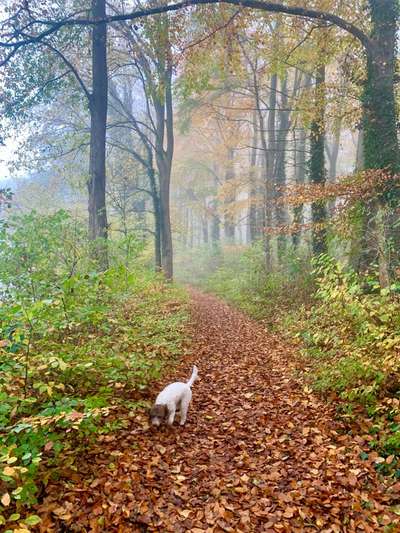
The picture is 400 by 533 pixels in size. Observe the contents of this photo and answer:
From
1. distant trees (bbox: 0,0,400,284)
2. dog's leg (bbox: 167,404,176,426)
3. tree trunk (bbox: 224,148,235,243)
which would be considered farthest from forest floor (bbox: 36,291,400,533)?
tree trunk (bbox: 224,148,235,243)

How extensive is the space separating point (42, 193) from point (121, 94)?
24.5 feet

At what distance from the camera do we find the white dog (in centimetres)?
407

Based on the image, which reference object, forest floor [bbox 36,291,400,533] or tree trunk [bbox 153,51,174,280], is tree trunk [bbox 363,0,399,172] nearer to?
forest floor [bbox 36,291,400,533]

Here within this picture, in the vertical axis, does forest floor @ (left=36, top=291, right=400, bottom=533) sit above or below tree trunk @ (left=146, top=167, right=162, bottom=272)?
below

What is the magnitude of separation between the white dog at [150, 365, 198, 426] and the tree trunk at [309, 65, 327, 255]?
6930 mm

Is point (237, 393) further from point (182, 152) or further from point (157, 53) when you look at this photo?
point (182, 152)

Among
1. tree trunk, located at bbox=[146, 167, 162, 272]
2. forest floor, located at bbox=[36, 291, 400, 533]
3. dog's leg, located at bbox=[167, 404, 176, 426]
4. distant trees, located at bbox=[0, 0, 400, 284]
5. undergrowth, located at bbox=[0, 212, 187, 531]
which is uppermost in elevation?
distant trees, located at bbox=[0, 0, 400, 284]

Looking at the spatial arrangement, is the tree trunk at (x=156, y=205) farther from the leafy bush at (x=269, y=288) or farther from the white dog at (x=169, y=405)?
the white dog at (x=169, y=405)

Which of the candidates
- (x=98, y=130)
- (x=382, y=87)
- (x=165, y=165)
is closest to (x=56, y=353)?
(x=98, y=130)

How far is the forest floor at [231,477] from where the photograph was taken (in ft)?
9.41

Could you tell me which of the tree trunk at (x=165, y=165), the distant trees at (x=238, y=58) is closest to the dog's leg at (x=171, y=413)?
the distant trees at (x=238, y=58)

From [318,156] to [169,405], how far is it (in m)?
9.40

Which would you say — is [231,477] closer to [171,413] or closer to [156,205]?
[171,413]

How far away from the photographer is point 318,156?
1088cm
